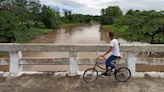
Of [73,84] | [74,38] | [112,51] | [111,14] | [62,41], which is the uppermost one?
[111,14]

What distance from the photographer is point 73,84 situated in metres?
5.82

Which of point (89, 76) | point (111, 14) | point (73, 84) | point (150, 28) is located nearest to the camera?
point (73, 84)

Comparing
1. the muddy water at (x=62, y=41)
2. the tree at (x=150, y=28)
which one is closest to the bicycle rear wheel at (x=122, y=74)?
the muddy water at (x=62, y=41)

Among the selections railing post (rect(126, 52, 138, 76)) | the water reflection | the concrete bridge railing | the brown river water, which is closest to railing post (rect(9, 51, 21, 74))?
the concrete bridge railing

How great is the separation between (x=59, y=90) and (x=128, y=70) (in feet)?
6.55

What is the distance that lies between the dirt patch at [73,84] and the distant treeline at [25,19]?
65.4 ft

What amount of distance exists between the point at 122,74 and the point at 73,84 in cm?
136

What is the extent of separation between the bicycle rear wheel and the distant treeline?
20718mm

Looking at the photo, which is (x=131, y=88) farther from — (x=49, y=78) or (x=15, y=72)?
(x=15, y=72)

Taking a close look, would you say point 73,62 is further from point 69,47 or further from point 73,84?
point 73,84

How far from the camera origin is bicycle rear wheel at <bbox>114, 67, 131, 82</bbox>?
6160 millimetres

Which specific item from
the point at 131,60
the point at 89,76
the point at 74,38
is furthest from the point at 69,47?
the point at 74,38

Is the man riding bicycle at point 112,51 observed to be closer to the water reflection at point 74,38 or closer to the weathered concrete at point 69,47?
the weathered concrete at point 69,47

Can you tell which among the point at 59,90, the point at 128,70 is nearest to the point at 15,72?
the point at 59,90
